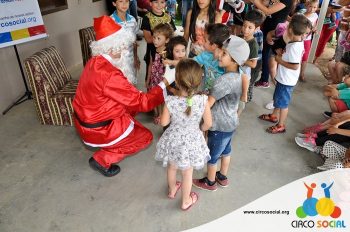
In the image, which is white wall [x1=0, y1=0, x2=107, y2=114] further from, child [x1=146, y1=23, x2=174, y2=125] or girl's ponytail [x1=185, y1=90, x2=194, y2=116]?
girl's ponytail [x1=185, y1=90, x2=194, y2=116]

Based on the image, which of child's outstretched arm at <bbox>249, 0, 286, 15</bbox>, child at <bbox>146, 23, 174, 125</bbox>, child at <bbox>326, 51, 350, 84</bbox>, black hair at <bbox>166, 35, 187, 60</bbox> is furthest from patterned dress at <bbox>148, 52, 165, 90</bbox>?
child at <bbox>326, 51, 350, 84</bbox>

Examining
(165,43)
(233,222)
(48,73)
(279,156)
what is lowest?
(279,156)

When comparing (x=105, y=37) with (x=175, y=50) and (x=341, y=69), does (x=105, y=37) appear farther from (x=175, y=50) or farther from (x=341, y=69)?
(x=341, y=69)

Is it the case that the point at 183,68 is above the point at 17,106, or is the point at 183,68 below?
above

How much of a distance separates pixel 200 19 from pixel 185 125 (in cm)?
135

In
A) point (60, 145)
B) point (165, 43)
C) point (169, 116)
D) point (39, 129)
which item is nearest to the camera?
point (169, 116)

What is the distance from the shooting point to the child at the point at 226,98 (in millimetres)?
1849

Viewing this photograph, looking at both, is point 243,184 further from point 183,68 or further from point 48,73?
point 48,73

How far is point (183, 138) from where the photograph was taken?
186cm

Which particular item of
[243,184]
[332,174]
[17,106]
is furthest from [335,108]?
[17,106]

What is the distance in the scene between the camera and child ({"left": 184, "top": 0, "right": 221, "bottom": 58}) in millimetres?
2711

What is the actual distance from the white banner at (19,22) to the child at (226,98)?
2.47 meters

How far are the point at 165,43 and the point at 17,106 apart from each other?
2.08 m

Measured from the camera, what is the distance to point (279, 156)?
2721 mm
